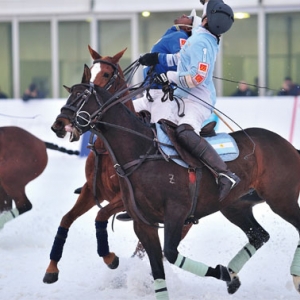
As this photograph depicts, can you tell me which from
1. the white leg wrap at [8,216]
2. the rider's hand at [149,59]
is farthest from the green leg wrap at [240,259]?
the white leg wrap at [8,216]

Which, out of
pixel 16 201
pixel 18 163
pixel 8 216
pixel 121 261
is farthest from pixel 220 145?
pixel 18 163

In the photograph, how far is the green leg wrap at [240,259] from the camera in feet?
23.8

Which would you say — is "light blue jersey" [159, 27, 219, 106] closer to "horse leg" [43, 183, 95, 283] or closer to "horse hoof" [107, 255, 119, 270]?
"horse leg" [43, 183, 95, 283]

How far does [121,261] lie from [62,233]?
0.72 m

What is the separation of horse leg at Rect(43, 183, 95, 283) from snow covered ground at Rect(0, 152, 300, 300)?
14 centimetres

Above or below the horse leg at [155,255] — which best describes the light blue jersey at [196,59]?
above

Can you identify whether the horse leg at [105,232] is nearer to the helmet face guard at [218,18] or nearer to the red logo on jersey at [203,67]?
the red logo on jersey at [203,67]

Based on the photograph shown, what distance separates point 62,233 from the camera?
295 inches

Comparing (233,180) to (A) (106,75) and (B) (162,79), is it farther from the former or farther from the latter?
(A) (106,75)

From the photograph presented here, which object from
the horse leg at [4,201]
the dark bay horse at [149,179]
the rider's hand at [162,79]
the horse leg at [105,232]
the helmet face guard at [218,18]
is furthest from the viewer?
the horse leg at [4,201]

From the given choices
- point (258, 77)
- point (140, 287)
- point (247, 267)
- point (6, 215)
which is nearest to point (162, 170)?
point (140, 287)

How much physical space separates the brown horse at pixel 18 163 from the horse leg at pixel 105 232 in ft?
8.19

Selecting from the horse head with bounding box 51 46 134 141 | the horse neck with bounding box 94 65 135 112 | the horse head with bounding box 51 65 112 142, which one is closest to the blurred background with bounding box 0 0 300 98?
the horse neck with bounding box 94 65 135 112

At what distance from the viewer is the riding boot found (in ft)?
21.4
